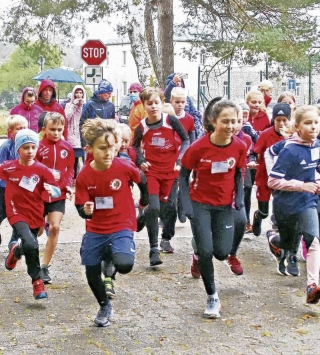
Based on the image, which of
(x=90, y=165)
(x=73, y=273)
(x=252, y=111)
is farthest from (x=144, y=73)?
(x=90, y=165)

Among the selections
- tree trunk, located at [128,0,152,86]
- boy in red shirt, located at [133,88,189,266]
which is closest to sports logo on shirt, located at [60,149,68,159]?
boy in red shirt, located at [133,88,189,266]

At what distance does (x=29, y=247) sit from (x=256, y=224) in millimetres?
3909

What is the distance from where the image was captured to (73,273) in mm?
9688

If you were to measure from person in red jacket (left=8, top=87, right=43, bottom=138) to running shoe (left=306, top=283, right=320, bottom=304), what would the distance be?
7153mm

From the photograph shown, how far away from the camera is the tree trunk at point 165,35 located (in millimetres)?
25016

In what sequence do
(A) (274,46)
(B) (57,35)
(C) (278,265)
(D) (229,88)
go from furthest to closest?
(B) (57,35)
(D) (229,88)
(A) (274,46)
(C) (278,265)

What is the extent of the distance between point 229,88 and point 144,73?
3.40 m

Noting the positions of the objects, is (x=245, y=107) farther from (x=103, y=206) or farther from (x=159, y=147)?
(x=103, y=206)

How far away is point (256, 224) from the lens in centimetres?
1139

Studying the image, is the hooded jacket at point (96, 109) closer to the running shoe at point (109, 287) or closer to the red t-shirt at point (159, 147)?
the red t-shirt at point (159, 147)

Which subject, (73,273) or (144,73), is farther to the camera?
(144,73)

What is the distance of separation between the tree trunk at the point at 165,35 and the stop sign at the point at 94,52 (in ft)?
7.45

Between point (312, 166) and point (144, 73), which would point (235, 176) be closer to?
point (312, 166)

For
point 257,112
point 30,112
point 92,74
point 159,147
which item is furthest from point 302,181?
point 92,74
